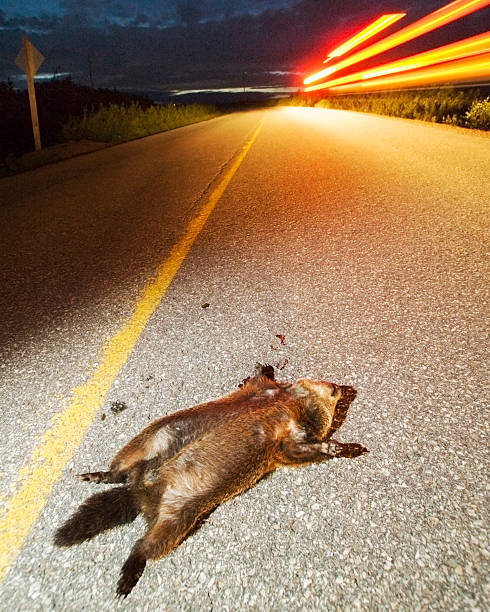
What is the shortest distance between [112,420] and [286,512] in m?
0.87

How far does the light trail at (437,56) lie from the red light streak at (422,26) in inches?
35.3

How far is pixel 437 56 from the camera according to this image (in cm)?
1498

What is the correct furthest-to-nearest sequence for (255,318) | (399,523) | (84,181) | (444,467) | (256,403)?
(84,181) < (255,318) < (256,403) < (444,467) < (399,523)

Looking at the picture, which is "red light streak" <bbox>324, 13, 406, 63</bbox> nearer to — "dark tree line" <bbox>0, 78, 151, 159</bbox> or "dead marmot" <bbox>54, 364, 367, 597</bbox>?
"dark tree line" <bbox>0, 78, 151, 159</bbox>

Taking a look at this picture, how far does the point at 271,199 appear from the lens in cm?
522

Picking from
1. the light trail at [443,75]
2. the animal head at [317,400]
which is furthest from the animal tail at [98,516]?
the light trail at [443,75]

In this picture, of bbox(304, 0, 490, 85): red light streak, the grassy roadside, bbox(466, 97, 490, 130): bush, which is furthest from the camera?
the grassy roadside

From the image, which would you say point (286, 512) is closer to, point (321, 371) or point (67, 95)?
point (321, 371)

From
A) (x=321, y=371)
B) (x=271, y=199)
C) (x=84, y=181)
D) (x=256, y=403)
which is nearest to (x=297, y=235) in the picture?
(x=271, y=199)

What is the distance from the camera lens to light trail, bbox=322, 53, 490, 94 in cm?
1095

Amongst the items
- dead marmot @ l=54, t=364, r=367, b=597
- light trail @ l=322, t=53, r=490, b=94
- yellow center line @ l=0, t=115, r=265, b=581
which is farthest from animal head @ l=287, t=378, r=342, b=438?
light trail @ l=322, t=53, r=490, b=94

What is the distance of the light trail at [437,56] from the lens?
11.7m

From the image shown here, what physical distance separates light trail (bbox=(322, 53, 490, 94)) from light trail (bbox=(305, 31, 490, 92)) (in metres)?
0.19

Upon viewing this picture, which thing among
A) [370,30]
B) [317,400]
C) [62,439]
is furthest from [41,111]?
[370,30]
